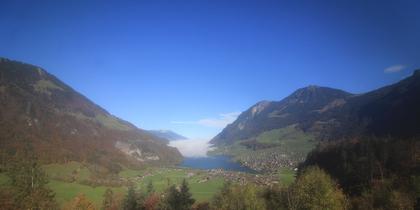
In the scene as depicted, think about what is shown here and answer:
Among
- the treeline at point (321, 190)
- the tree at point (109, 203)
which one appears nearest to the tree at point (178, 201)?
the treeline at point (321, 190)

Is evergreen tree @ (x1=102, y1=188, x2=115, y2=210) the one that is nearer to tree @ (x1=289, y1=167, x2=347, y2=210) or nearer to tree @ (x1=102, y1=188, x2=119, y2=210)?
tree @ (x1=102, y1=188, x2=119, y2=210)

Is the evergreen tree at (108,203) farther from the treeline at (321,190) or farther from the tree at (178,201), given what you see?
the tree at (178,201)

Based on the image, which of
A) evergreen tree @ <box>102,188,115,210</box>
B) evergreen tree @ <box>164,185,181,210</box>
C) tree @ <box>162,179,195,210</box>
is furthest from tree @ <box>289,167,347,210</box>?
evergreen tree @ <box>102,188,115,210</box>

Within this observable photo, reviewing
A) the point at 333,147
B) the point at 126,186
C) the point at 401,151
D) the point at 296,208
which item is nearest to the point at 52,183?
the point at 126,186

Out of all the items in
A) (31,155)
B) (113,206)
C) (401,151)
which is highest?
(31,155)

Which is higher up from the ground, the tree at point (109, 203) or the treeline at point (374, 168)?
the treeline at point (374, 168)

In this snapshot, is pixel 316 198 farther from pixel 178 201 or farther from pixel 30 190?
pixel 30 190

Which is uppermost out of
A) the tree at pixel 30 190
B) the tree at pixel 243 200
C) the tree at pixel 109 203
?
the tree at pixel 30 190

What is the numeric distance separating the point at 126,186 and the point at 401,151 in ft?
492

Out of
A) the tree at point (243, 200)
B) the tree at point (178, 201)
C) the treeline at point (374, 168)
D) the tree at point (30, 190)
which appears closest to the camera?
the tree at point (30, 190)

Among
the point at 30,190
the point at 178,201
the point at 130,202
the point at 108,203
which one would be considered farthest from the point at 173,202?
the point at 30,190

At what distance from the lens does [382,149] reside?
128 meters

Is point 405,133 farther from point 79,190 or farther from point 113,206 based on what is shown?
point 79,190

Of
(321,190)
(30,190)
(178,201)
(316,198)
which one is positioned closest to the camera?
(316,198)
